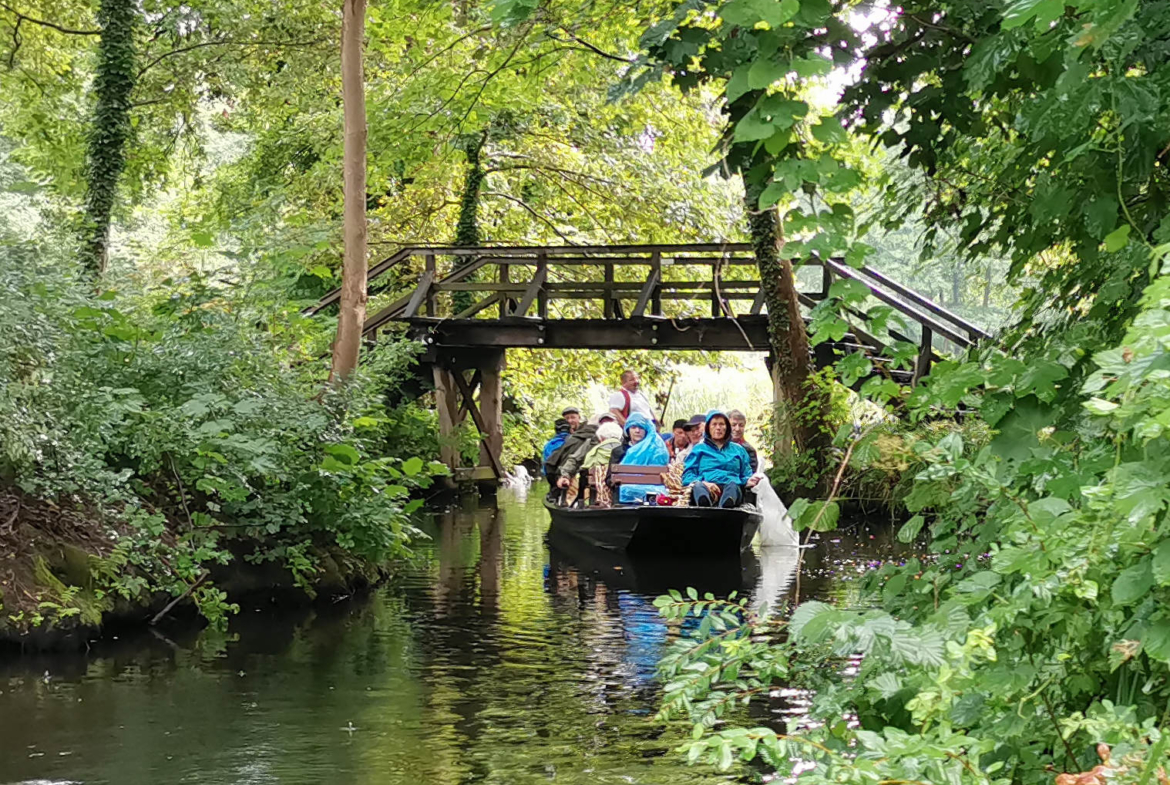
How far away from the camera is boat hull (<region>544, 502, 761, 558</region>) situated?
45.0ft

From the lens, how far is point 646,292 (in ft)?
63.3

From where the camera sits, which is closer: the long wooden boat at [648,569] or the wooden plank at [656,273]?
the long wooden boat at [648,569]

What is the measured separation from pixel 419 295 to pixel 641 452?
23.2 feet

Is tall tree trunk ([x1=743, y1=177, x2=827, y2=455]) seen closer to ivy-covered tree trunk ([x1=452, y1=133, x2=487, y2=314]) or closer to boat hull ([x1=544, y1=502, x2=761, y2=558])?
boat hull ([x1=544, y1=502, x2=761, y2=558])

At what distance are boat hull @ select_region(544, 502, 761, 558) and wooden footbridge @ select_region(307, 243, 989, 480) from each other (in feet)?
11.6

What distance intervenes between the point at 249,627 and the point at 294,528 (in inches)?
44.7

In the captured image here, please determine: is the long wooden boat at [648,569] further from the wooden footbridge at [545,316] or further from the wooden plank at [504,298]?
the wooden plank at [504,298]

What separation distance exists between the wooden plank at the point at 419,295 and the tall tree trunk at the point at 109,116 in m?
6.63

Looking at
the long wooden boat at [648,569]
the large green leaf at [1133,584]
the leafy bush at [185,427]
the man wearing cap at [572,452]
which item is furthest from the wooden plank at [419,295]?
the large green leaf at [1133,584]

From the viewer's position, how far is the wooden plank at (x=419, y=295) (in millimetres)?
20969

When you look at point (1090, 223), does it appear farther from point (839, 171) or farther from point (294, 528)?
point (294, 528)

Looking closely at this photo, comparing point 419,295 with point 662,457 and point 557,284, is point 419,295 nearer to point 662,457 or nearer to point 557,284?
point 557,284

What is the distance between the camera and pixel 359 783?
5926 mm

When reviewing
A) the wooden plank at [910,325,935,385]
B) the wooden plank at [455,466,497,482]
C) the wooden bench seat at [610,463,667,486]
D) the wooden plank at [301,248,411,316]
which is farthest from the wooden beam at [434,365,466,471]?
the wooden plank at [910,325,935,385]
